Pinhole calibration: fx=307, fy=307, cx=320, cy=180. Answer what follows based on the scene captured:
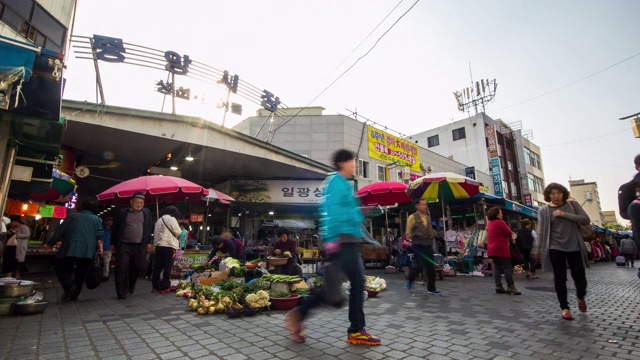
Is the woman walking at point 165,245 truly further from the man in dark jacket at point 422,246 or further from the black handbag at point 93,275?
the man in dark jacket at point 422,246

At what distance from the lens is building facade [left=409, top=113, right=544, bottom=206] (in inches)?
1266

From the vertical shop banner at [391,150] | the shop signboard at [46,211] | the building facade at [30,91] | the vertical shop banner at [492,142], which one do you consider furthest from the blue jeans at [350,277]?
the vertical shop banner at [492,142]

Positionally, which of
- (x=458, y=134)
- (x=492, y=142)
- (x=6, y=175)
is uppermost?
(x=458, y=134)

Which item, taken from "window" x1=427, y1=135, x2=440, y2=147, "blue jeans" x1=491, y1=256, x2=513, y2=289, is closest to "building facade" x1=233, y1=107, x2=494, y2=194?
"blue jeans" x1=491, y1=256, x2=513, y2=289

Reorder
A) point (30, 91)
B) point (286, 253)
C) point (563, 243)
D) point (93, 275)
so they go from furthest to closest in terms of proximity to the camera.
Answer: point (286, 253)
point (93, 275)
point (30, 91)
point (563, 243)

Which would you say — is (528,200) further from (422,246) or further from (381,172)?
(422,246)

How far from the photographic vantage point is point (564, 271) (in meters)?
4.35

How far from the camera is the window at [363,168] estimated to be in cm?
2027

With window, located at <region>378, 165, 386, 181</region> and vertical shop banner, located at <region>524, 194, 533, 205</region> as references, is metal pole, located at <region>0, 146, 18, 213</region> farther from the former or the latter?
vertical shop banner, located at <region>524, 194, 533, 205</region>

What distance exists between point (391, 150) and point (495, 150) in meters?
15.7

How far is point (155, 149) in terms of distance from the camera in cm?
1243

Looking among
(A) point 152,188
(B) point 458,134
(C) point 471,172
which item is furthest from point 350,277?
(B) point 458,134

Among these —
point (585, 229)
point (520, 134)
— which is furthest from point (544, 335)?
point (520, 134)

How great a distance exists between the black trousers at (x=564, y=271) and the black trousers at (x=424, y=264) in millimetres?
2378
